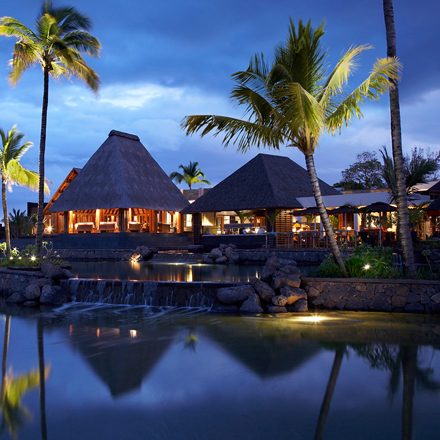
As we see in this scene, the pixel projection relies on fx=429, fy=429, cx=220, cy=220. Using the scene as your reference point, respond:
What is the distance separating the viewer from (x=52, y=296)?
1154 cm

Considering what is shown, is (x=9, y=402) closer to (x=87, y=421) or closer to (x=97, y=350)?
(x=87, y=421)

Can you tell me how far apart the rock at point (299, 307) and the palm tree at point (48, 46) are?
916 cm

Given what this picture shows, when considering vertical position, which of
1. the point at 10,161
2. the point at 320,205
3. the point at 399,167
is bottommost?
the point at 320,205

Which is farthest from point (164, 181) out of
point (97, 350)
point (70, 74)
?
point (97, 350)

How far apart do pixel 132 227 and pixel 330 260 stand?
70.4 ft

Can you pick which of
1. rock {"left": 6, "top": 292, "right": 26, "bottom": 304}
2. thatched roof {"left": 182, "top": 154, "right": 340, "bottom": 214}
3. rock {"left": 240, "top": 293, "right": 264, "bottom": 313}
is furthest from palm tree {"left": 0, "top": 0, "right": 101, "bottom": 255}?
thatched roof {"left": 182, "top": 154, "right": 340, "bottom": 214}

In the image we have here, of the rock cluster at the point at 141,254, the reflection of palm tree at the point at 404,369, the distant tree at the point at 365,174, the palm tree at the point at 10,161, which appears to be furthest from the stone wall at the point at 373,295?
the distant tree at the point at 365,174

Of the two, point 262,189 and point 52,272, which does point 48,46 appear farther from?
point 262,189

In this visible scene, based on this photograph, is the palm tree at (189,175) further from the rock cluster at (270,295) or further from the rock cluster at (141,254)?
the rock cluster at (270,295)

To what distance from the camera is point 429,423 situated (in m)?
4.07

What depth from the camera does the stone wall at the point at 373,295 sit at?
9.09 meters

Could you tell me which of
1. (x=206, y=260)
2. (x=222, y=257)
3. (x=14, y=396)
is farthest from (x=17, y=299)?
(x=222, y=257)

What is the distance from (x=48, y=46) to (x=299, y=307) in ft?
39.7

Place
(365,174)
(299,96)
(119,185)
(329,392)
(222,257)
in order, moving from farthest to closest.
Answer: (365,174) < (119,185) < (222,257) < (299,96) < (329,392)
